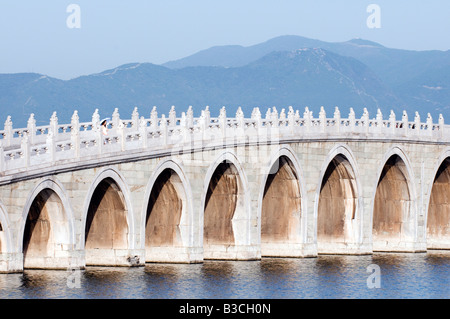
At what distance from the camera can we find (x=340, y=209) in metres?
74.8

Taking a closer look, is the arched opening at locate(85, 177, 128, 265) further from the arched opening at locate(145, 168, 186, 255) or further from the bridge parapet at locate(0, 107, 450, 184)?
the arched opening at locate(145, 168, 186, 255)

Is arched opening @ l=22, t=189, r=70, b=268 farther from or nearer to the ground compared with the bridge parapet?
nearer to the ground

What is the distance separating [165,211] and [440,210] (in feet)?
102

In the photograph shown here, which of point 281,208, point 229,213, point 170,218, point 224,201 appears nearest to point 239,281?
point 170,218

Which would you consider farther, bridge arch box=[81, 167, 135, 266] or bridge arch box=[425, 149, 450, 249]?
bridge arch box=[425, 149, 450, 249]

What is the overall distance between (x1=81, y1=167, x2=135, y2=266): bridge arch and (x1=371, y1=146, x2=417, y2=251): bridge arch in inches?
1036

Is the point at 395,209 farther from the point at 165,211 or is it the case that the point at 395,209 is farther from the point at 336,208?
the point at 165,211

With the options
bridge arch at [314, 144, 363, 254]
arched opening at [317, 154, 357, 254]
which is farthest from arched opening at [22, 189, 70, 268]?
arched opening at [317, 154, 357, 254]

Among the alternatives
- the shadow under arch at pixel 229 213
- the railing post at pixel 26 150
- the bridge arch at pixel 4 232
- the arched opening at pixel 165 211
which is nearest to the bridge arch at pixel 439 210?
the shadow under arch at pixel 229 213

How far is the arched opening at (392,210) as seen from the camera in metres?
79.2

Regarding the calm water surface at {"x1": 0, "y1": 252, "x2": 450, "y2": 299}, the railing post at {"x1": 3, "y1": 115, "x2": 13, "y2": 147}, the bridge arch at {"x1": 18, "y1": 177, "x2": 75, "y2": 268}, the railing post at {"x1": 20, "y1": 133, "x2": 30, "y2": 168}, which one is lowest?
the calm water surface at {"x1": 0, "y1": 252, "x2": 450, "y2": 299}

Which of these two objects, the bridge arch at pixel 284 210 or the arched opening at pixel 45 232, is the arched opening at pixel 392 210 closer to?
the bridge arch at pixel 284 210

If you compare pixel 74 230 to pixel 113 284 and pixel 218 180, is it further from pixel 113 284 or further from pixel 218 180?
pixel 218 180

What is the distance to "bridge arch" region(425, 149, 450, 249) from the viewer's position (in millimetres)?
83812
